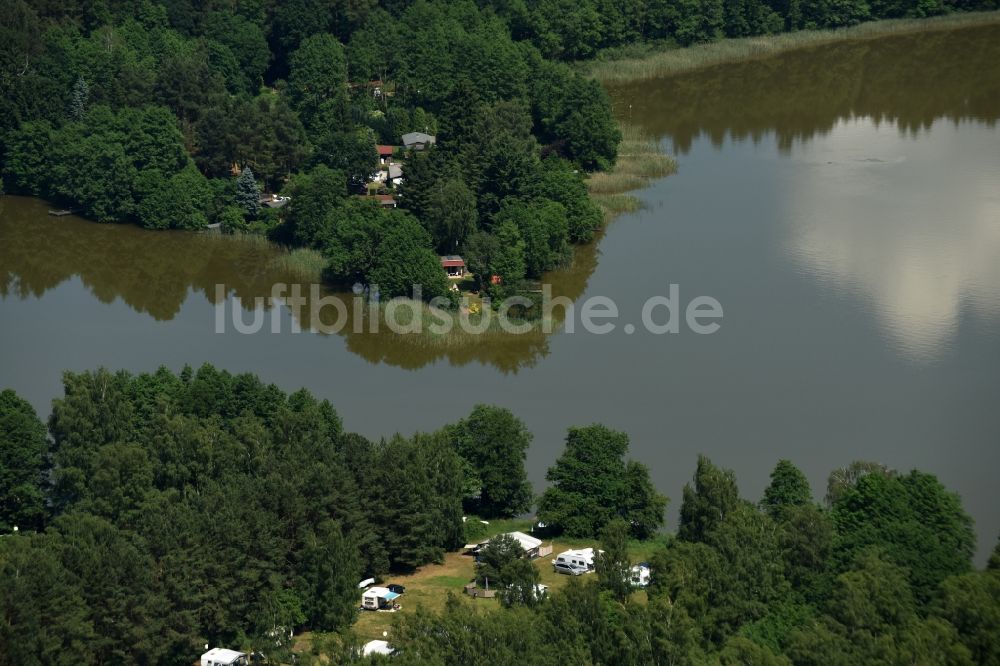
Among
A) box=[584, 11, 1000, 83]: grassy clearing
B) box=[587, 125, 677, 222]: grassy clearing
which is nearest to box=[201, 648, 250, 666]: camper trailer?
box=[587, 125, 677, 222]: grassy clearing

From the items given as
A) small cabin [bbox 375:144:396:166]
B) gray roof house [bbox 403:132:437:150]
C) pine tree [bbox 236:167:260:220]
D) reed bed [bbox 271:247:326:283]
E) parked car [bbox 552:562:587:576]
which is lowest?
parked car [bbox 552:562:587:576]

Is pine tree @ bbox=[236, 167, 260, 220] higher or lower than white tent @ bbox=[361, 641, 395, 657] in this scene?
higher

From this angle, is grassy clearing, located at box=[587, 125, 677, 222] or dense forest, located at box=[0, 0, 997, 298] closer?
dense forest, located at box=[0, 0, 997, 298]

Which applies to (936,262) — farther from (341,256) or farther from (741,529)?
(741,529)

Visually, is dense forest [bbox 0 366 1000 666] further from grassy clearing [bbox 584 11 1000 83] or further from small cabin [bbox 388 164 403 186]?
grassy clearing [bbox 584 11 1000 83]

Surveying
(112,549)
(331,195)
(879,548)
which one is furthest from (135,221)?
(879,548)

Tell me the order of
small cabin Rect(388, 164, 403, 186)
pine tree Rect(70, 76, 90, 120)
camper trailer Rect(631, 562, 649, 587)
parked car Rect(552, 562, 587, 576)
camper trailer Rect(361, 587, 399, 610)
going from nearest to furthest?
camper trailer Rect(631, 562, 649, 587) < camper trailer Rect(361, 587, 399, 610) < parked car Rect(552, 562, 587, 576) < small cabin Rect(388, 164, 403, 186) < pine tree Rect(70, 76, 90, 120)

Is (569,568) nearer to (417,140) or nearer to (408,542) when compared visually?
(408,542)
